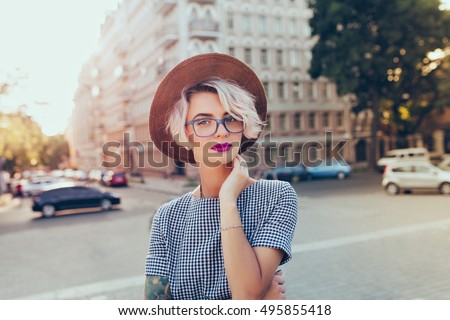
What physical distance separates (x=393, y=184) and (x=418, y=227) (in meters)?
2.69

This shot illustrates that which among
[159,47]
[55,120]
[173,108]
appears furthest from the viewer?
[159,47]

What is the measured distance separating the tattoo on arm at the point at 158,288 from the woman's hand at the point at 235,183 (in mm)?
294

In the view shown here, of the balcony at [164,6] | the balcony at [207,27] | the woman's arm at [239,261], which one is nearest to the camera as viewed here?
the woman's arm at [239,261]

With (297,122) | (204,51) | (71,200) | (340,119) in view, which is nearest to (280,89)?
(297,122)

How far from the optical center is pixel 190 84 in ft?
3.35

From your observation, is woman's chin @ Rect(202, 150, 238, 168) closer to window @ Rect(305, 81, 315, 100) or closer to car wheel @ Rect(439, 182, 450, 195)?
window @ Rect(305, 81, 315, 100)

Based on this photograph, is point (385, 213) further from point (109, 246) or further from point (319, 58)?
point (109, 246)

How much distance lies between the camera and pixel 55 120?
2934 mm

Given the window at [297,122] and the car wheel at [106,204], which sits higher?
the window at [297,122]

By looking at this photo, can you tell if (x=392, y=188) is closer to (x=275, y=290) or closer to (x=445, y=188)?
(x=445, y=188)

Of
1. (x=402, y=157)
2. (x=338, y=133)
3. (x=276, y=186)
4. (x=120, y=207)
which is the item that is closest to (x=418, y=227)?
(x=402, y=157)

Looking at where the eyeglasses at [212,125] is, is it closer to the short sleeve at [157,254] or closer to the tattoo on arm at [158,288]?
the short sleeve at [157,254]

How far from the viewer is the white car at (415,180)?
224 inches

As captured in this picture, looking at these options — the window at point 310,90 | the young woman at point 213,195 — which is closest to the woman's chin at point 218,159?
the young woman at point 213,195
